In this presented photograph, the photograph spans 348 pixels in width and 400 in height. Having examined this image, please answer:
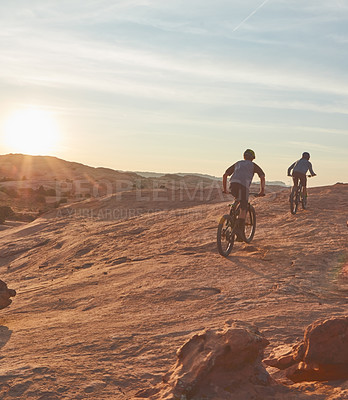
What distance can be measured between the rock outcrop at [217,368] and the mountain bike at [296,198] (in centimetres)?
1004

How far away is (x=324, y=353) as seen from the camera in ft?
13.1

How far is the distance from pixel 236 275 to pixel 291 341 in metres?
3.09

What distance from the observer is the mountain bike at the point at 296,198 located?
13.7 m

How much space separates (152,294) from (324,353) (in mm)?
4050

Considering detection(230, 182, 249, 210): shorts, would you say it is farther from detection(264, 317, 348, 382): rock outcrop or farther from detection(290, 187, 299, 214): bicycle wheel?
detection(264, 317, 348, 382): rock outcrop

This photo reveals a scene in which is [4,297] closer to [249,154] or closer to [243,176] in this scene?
[243,176]

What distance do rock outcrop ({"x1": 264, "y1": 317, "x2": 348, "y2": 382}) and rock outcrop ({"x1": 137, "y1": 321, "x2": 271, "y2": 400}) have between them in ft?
1.37

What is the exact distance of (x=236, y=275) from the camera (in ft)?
27.4

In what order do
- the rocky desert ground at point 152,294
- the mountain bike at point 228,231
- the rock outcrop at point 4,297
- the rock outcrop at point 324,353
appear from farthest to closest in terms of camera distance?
the mountain bike at point 228,231, the rock outcrop at point 4,297, the rocky desert ground at point 152,294, the rock outcrop at point 324,353

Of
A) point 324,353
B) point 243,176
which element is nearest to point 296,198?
point 243,176

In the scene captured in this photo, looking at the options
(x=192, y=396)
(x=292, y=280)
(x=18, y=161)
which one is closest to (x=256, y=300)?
(x=292, y=280)

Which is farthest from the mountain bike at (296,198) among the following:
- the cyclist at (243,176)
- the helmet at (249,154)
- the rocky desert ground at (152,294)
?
the helmet at (249,154)

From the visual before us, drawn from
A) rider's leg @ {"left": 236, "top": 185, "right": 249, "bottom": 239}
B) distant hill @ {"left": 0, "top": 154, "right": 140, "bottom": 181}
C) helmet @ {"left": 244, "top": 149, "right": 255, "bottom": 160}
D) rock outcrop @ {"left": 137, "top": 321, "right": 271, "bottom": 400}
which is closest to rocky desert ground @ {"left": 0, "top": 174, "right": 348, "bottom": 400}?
rock outcrop @ {"left": 137, "top": 321, "right": 271, "bottom": 400}

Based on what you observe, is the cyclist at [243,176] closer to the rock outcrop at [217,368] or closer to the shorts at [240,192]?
the shorts at [240,192]
